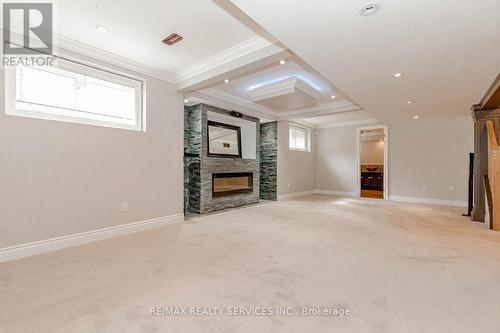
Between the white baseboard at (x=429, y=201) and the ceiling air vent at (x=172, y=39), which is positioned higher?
the ceiling air vent at (x=172, y=39)

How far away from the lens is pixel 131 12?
2.41m

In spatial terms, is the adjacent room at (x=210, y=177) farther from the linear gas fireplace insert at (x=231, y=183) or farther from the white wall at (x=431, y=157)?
the white wall at (x=431, y=157)

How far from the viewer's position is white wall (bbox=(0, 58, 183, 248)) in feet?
8.52

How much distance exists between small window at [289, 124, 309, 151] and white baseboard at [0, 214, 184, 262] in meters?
4.95

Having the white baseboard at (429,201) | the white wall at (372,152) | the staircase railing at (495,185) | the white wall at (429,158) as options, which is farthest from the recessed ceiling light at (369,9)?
the white wall at (372,152)

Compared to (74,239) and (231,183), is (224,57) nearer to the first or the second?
(74,239)

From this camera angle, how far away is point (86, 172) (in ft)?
10.2

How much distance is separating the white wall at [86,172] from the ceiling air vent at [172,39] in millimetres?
995

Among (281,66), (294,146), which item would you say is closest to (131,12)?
(281,66)

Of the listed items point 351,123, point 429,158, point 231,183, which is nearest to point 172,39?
point 231,183

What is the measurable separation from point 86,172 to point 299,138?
21.1 feet

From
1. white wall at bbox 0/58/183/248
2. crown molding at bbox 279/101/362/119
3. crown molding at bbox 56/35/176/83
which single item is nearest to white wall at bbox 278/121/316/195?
crown molding at bbox 279/101/362/119

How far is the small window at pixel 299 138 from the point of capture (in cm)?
774

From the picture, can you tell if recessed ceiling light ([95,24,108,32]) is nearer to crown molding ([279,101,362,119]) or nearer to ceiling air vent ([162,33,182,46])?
ceiling air vent ([162,33,182,46])
